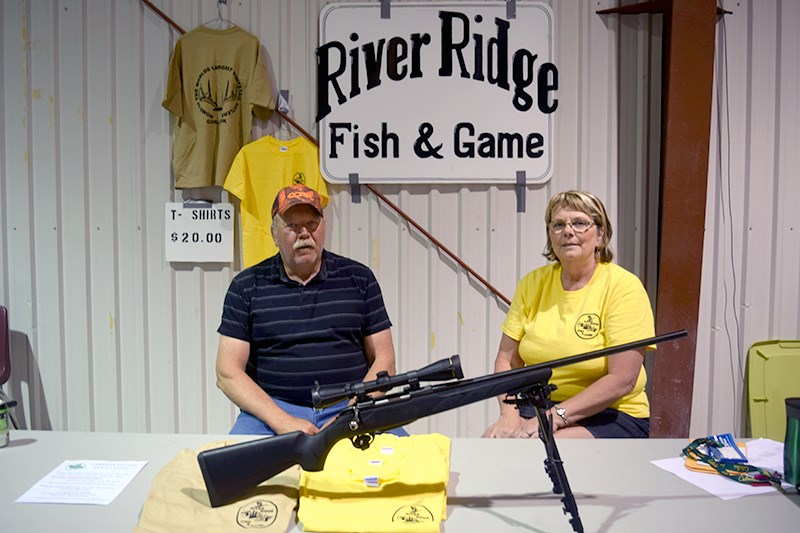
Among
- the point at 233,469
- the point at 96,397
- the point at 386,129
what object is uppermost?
the point at 386,129

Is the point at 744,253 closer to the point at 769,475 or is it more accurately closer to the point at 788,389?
the point at 788,389

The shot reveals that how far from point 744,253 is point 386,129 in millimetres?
1891

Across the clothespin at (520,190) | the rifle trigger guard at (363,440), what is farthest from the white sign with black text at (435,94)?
the rifle trigger guard at (363,440)

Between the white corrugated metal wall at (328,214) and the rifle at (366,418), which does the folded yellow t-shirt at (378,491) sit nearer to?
the rifle at (366,418)

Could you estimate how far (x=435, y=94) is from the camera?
9.18ft

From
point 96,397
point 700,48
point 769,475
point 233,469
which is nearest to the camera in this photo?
point 233,469

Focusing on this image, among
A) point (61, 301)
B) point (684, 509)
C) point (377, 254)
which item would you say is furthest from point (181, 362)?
point (684, 509)

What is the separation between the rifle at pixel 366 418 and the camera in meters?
1.08

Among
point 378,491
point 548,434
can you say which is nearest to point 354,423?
point 378,491

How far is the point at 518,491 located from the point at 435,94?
6.81 feet

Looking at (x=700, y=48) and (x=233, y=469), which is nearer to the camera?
(x=233, y=469)

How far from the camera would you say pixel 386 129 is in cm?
281

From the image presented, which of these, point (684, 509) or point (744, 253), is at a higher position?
point (744, 253)

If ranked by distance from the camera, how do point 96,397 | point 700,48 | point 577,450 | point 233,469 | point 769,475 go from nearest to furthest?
point 233,469, point 769,475, point 577,450, point 700,48, point 96,397
